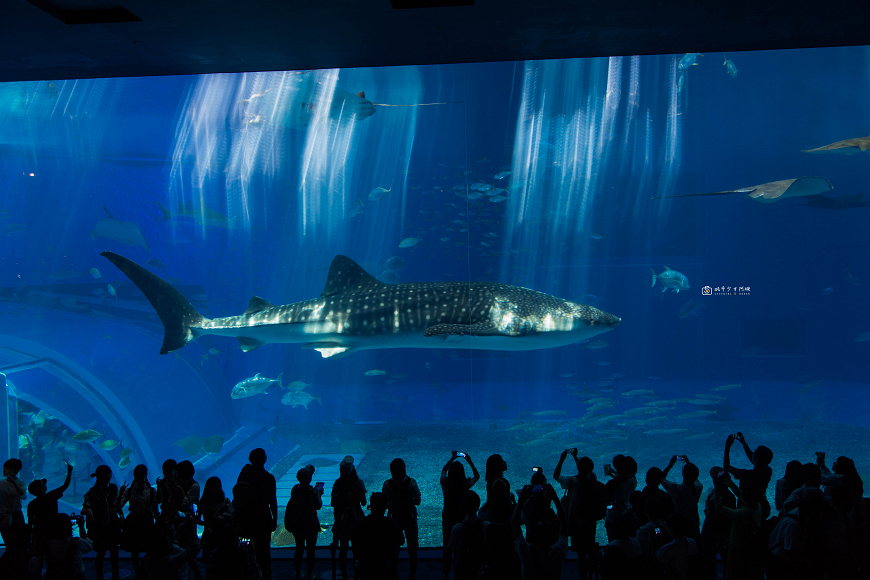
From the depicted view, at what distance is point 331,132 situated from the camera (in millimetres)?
20766

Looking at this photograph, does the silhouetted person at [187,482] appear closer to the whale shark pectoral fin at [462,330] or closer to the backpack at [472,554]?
the backpack at [472,554]

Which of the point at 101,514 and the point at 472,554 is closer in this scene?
the point at 472,554

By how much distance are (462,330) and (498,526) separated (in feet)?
8.73

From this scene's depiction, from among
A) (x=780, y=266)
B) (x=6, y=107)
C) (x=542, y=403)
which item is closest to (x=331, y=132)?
(x=6, y=107)

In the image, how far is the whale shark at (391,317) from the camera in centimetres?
494

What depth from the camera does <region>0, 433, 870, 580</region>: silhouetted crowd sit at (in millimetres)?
2055

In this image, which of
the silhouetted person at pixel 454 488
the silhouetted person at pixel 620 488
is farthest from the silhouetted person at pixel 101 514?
the silhouetted person at pixel 620 488

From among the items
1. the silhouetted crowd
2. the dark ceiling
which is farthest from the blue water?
the silhouetted crowd

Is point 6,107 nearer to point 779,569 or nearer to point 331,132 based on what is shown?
point 331,132

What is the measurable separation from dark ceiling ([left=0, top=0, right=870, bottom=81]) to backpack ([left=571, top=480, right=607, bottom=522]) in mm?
3328

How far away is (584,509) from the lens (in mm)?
2590

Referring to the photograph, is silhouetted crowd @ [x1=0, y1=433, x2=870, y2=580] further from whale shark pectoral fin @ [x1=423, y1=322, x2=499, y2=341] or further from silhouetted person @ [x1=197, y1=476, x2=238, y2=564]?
whale shark pectoral fin @ [x1=423, y1=322, x2=499, y2=341]

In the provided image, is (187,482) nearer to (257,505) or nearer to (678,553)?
(257,505)

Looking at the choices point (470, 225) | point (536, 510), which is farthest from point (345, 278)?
point (470, 225)
